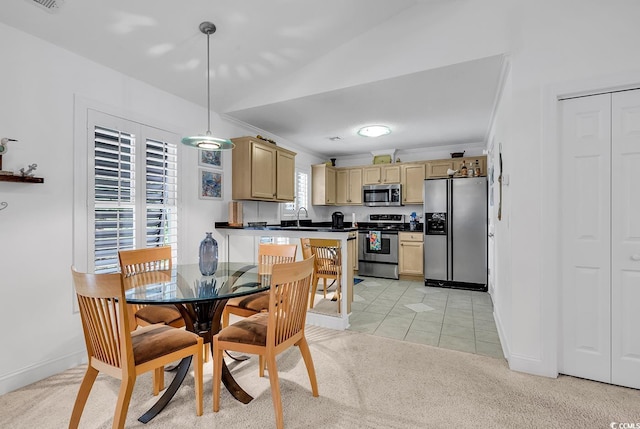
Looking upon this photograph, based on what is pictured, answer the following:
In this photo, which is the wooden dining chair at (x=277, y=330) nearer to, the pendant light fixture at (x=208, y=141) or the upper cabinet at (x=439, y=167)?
the pendant light fixture at (x=208, y=141)

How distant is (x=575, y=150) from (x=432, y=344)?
1994 millimetres

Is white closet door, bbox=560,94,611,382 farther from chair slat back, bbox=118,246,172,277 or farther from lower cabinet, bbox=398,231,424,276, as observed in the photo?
chair slat back, bbox=118,246,172,277

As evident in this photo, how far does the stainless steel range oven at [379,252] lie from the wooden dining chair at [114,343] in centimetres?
439

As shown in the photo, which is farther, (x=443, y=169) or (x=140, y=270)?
(x=443, y=169)

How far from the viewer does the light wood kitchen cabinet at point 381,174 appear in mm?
5914

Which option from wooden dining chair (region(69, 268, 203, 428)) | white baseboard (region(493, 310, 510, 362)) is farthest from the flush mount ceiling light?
wooden dining chair (region(69, 268, 203, 428))

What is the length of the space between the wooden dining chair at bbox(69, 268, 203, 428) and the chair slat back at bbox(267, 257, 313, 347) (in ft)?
1.72

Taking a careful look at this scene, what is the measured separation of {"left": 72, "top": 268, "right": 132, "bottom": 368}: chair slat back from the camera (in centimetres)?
141

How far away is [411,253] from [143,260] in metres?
4.32

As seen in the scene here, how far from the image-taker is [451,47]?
8.48 ft

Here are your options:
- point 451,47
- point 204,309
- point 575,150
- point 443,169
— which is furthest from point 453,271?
point 204,309

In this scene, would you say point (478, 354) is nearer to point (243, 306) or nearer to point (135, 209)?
point (243, 306)

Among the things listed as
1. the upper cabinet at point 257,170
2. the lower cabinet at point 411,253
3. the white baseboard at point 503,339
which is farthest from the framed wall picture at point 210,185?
the white baseboard at point 503,339

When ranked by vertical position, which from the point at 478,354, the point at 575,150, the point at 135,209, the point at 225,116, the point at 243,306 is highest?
the point at 225,116
